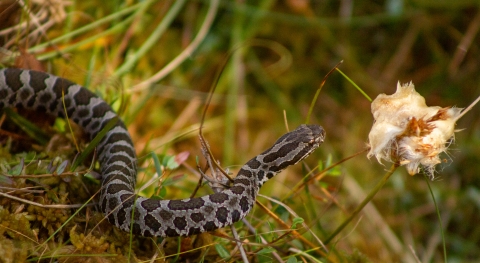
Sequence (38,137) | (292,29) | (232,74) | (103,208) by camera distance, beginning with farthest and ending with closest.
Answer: (292,29), (232,74), (38,137), (103,208)

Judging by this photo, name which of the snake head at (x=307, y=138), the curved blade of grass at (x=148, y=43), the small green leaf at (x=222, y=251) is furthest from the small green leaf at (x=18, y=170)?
the snake head at (x=307, y=138)

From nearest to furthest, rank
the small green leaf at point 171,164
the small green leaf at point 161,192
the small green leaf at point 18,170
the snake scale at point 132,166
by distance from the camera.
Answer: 1. the small green leaf at point 18,170
2. the snake scale at point 132,166
3. the small green leaf at point 161,192
4. the small green leaf at point 171,164

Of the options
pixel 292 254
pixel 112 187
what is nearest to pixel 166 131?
pixel 112 187

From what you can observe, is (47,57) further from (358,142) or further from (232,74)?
(358,142)

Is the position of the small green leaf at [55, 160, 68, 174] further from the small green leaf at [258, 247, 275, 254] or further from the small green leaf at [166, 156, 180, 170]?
the small green leaf at [258, 247, 275, 254]

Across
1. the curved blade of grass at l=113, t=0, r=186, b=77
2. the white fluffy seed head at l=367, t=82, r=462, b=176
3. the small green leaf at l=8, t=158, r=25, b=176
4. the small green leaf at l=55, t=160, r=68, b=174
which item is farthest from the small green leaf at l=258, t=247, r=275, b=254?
the curved blade of grass at l=113, t=0, r=186, b=77

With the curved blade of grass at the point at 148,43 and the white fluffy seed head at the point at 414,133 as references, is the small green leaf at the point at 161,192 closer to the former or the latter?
the white fluffy seed head at the point at 414,133

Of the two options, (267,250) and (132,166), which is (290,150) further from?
(132,166)
